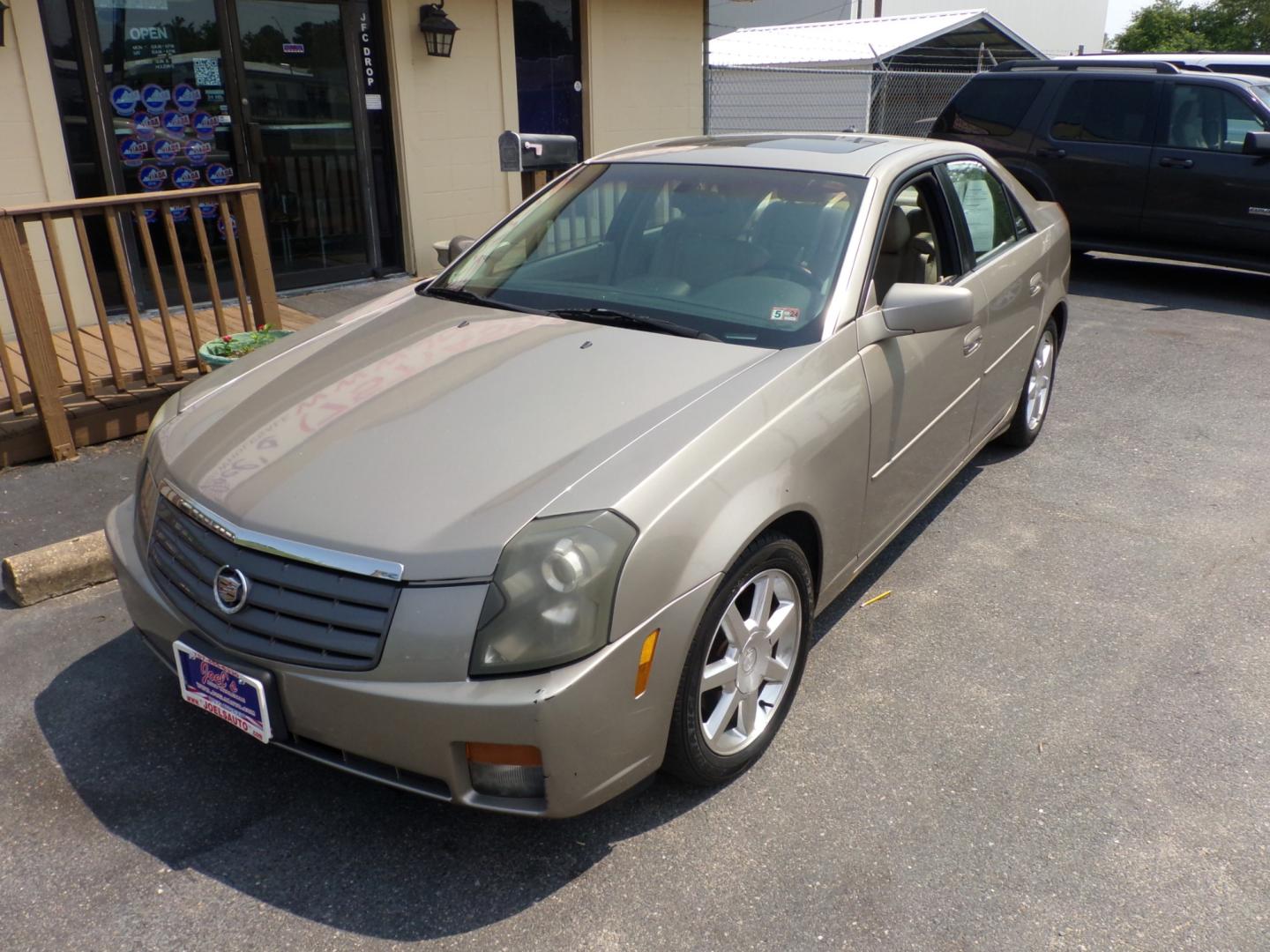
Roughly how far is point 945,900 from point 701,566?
0.98 meters

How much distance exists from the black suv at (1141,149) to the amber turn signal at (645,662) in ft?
28.0

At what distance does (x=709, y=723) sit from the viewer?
9.00 ft

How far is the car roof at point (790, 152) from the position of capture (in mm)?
3688

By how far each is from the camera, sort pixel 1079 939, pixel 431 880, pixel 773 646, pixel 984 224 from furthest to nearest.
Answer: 1. pixel 984 224
2. pixel 773 646
3. pixel 431 880
4. pixel 1079 939

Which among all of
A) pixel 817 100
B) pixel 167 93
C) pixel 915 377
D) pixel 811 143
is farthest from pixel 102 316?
pixel 817 100

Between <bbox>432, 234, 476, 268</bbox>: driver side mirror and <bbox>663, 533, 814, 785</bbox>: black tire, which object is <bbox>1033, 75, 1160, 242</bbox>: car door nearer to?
<bbox>432, 234, 476, 268</bbox>: driver side mirror

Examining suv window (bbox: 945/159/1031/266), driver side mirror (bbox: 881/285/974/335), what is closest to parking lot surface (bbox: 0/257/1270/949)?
driver side mirror (bbox: 881/285/974/335)

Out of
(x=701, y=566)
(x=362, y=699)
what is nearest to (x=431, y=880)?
(x=362, y=699)

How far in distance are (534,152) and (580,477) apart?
3894mm

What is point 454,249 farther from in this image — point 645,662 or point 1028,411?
point 1028,411

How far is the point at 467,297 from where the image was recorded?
375 centimetres

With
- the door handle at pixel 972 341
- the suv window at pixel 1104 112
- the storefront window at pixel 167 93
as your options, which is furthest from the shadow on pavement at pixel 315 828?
the suv window at pixel 1104 112

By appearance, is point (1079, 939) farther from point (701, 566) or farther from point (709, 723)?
point (701, 566)

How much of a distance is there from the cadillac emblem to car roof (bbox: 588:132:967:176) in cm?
226
